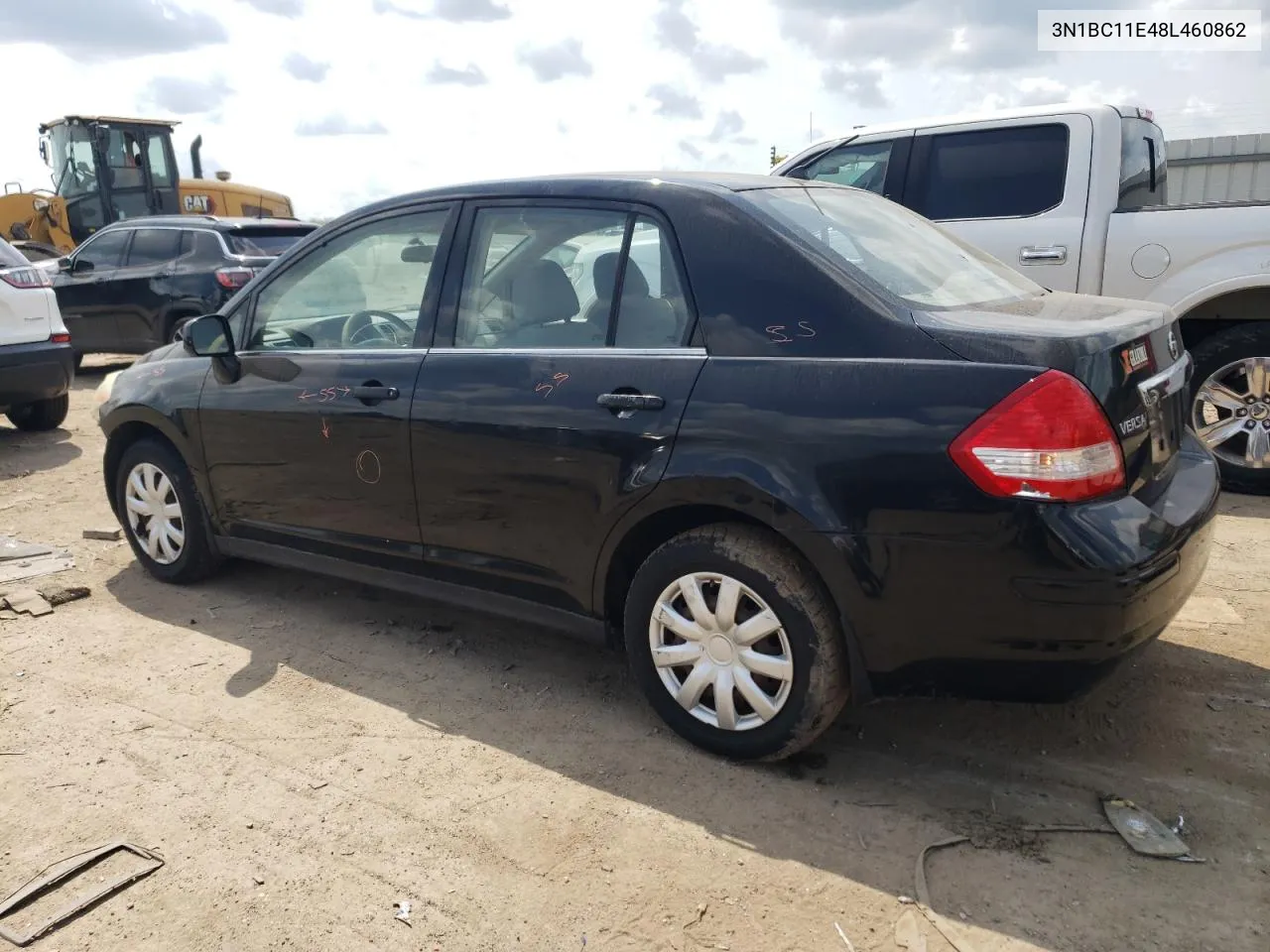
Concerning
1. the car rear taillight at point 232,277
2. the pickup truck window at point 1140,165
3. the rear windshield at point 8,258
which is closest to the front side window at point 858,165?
the pickup truck window at point 1140,165

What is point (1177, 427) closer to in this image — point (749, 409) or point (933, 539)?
point (933, 539)

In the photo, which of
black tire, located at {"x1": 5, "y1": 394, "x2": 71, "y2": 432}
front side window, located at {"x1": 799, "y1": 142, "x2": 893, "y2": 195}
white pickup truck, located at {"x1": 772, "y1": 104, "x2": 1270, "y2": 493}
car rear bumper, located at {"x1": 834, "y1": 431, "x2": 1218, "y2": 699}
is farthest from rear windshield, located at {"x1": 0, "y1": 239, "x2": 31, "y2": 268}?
car rear bumper, located at {"x1": 834, "y1": 431, "x2": 1218, "y2": 699}

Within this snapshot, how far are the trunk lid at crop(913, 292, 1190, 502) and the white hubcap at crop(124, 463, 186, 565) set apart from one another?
3.53m

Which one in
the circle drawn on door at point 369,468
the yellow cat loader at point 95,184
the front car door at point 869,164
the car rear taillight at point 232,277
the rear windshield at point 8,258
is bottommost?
the circle drawn on door at point 369,468

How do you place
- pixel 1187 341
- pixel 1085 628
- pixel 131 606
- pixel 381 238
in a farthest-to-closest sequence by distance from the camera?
pixel 1187 341, pixel 131 606, pixel 381 238, pixel 1085 628

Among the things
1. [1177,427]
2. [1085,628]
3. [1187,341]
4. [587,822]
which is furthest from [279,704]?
[1187,341]

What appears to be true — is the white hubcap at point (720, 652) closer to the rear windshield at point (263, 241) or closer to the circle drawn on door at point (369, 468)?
the circle drawn on door at point (369, 468)

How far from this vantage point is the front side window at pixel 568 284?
321 centimetres

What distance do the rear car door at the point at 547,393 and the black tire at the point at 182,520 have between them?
152 centimetres

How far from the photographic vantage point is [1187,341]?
19.6 ft

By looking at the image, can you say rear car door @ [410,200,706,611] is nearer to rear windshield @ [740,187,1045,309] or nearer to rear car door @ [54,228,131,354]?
rear windshield @ [740,187,1045,309]

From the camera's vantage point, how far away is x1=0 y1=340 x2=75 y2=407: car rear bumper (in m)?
7.55

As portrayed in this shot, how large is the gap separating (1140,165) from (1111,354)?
4108 millimetres

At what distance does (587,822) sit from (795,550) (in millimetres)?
953
